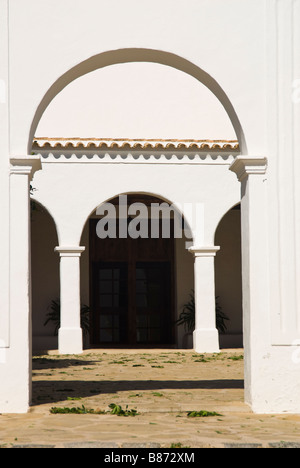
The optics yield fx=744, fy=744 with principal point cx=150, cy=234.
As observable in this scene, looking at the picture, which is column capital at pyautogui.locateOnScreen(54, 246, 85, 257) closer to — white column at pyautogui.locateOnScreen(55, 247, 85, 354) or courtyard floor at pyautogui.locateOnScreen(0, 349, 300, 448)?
white column at pyautogui.locateOnScreen(55, 247, 85, 354)

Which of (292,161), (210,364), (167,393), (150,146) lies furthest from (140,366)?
(292,161)

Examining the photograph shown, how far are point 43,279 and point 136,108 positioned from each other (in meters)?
4.85

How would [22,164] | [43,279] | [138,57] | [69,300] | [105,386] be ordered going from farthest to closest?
[43,279], [69,300], [105,386], [138,57], [22,164]

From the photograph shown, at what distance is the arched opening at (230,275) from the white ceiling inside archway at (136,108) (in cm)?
236

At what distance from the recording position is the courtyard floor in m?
5.80

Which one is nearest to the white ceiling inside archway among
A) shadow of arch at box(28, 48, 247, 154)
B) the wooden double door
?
the wooden double door

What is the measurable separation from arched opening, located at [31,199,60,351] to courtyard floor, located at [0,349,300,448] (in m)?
5.35

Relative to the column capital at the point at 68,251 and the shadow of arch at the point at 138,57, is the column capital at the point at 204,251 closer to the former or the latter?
the column capital at the point at 68,251

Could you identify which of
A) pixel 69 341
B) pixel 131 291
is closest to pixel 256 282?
pixel 69 341

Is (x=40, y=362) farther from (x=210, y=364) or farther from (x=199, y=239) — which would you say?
(x=199, y=239)

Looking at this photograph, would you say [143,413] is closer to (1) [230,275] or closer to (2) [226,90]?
(2) [226,90]

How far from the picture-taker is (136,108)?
60.8 feet

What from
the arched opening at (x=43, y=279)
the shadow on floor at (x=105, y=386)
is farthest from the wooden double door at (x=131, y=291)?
the shadow on floor at (x=105, y=386)
